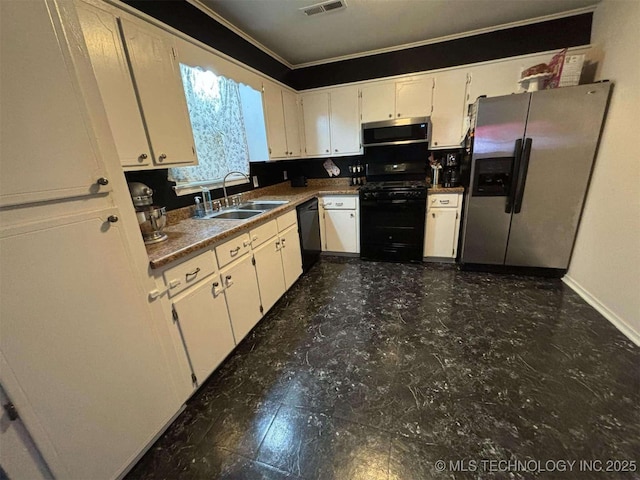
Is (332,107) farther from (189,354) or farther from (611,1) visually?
(189,354)

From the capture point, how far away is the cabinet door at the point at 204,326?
4.83 feet

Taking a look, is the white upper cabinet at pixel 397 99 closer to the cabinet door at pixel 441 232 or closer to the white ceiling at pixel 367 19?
the white ceiling at pixel 367 19

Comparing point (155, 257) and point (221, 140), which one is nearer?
point (155, 257)

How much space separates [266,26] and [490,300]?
3391mm

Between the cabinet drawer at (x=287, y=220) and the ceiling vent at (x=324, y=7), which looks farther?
the cabinet drawer at (x=287, y=220)

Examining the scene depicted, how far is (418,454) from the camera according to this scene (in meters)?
1.24

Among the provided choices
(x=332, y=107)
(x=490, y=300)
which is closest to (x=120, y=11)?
(x=332, y=107)

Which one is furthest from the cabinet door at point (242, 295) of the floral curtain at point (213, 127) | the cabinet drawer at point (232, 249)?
the floral curtain at point (213, 127)

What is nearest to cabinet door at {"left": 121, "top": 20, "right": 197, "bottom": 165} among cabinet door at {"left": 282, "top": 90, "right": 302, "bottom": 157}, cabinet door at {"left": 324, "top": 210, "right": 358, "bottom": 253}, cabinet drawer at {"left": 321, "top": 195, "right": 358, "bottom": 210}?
cabinet door at {"left": 282, "top": 90, "right": 302, "bottom": 157}

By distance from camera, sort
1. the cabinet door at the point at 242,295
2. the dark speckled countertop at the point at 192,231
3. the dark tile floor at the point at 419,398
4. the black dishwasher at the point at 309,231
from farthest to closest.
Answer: the black dishwasher at the point at 309,231 → the cabinet door at the point at 242,295 → the dark speckled countertop at the point at 192,231 → the dark tile floor at the point at 419,398

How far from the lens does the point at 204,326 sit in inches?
62.8

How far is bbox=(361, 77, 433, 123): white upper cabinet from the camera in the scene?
3127 mm

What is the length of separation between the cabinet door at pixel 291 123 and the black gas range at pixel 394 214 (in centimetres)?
105

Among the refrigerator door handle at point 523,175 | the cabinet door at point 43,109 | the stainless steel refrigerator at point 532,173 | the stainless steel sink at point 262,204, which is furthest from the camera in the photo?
the stainless steel sink at point 262,204
